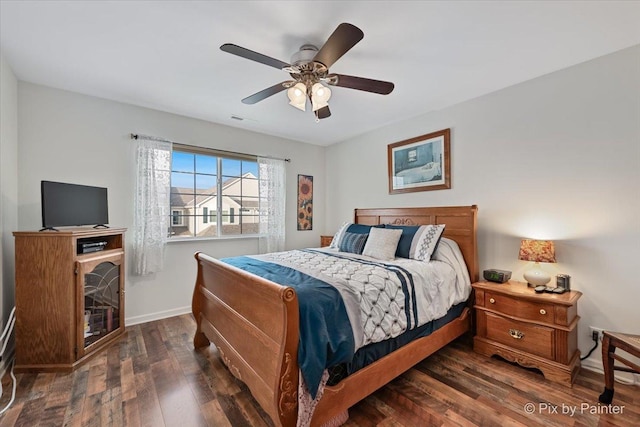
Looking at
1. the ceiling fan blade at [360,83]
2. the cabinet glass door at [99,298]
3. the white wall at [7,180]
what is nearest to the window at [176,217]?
the cabinet glass door at [99,298]

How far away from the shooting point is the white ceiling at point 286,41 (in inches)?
67.0

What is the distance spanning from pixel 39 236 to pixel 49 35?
5.03 feet

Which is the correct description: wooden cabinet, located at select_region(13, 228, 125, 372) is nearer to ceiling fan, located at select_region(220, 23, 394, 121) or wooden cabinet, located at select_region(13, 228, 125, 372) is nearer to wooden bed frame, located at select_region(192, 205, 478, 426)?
wooden bed frame, located at select_region(192, 205, 478, 426)

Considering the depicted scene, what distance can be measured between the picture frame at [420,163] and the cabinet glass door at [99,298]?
11.2 ft

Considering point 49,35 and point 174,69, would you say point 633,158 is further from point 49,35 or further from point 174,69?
point 49,35

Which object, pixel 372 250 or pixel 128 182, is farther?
pixel 128 182

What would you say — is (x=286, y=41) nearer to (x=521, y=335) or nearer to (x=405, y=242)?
(x=405, y=242)

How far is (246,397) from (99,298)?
1817 mm

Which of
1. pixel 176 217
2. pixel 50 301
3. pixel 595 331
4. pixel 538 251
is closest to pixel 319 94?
pixel 538 251

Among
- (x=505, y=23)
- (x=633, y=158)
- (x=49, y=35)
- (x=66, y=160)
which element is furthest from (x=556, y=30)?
(x=66, y=160)

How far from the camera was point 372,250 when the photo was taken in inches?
113

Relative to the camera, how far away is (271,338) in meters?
1.53

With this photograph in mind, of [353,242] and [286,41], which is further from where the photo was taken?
[353,242]

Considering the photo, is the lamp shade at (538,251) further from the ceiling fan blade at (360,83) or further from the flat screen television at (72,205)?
the flat screen television at (72,205)
